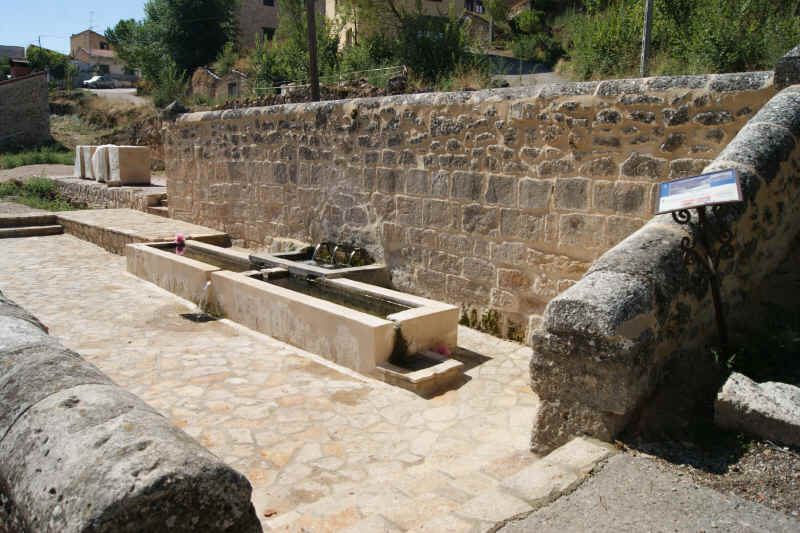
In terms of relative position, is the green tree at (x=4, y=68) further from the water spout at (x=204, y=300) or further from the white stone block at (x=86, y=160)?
the water spout at (x=204, y=300)

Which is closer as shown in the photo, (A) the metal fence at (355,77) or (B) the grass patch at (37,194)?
(B) the grass patch at (37,194)

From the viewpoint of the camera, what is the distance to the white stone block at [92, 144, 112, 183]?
1474 centimetres

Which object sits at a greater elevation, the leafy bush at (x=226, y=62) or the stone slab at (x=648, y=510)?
the leafy bush at (x=226, y=62)

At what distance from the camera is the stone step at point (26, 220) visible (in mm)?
11586

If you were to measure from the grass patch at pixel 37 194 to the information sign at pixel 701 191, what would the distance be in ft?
49.4

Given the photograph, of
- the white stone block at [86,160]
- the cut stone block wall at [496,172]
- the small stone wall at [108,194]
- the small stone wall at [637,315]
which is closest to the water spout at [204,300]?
the cut stone block wall at [496,172]

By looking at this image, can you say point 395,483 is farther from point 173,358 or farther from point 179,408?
point 173,358

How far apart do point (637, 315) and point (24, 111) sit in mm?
29634

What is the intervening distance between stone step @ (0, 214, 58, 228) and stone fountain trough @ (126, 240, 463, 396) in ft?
19.5

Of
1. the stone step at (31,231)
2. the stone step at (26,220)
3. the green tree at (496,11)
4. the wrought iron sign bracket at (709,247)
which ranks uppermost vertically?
the green tree at (496,11)

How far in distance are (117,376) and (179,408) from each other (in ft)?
3.06

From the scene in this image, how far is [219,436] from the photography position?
3.76 meters

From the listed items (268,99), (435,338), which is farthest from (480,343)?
(268,99)

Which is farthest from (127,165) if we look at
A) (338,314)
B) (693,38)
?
(693,38)
